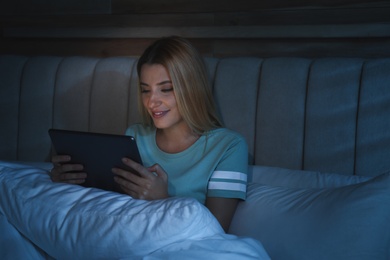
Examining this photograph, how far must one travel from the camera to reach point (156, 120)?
155 cm

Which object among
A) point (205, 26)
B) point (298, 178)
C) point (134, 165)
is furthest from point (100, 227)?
point (205, 26)

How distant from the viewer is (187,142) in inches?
64.1

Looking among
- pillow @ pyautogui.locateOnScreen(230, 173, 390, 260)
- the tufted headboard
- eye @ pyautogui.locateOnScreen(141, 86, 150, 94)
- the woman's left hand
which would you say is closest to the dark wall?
the tufted headboard

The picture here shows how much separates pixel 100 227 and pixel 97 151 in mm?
284

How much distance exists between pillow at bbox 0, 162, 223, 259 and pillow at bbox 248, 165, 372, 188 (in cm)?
50

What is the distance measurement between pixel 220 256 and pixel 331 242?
330 mm

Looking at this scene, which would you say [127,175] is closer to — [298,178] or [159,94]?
[159,94]

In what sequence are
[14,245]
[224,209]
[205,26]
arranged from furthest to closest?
1. [205,26]
2. [224,209]
3. [14,245]

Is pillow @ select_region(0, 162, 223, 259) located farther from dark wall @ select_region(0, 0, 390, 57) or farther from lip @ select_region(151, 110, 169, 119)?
dark wall @ select_region(0, 0, 390, 57)

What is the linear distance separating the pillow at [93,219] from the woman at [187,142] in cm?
14

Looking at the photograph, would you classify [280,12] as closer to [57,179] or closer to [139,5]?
[139,5]

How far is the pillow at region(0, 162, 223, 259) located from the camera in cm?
109

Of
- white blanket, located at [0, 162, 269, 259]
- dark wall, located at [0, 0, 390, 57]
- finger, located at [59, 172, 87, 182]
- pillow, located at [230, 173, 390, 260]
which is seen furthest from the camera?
A: dark wall, located at [0, 0, 390, 57]

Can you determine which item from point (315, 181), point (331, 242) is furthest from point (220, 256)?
point (315, 181)
